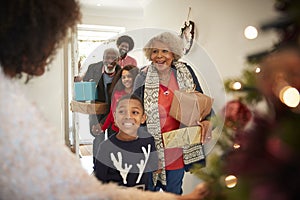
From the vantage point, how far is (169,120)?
1903 mm

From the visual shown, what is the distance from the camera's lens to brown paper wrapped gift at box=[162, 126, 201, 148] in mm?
1876

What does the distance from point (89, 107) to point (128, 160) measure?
1.54 feet

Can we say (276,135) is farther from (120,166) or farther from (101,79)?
(101,79)

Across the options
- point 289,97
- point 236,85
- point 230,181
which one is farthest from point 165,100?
point 289,97

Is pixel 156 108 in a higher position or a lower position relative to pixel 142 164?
higher

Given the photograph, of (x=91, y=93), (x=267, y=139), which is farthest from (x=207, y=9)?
(x=267, y=139)

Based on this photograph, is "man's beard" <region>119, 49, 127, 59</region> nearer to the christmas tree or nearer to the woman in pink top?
the woman in pink top

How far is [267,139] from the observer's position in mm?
396

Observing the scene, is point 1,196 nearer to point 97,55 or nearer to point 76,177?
point 76,177

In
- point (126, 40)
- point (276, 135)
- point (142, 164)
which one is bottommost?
point (142, 164)

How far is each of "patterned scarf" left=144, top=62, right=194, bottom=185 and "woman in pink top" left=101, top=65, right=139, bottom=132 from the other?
11 cm

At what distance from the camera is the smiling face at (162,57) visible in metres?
1.90

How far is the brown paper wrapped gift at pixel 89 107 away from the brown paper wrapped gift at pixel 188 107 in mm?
444

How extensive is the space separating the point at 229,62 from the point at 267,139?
1644mm
